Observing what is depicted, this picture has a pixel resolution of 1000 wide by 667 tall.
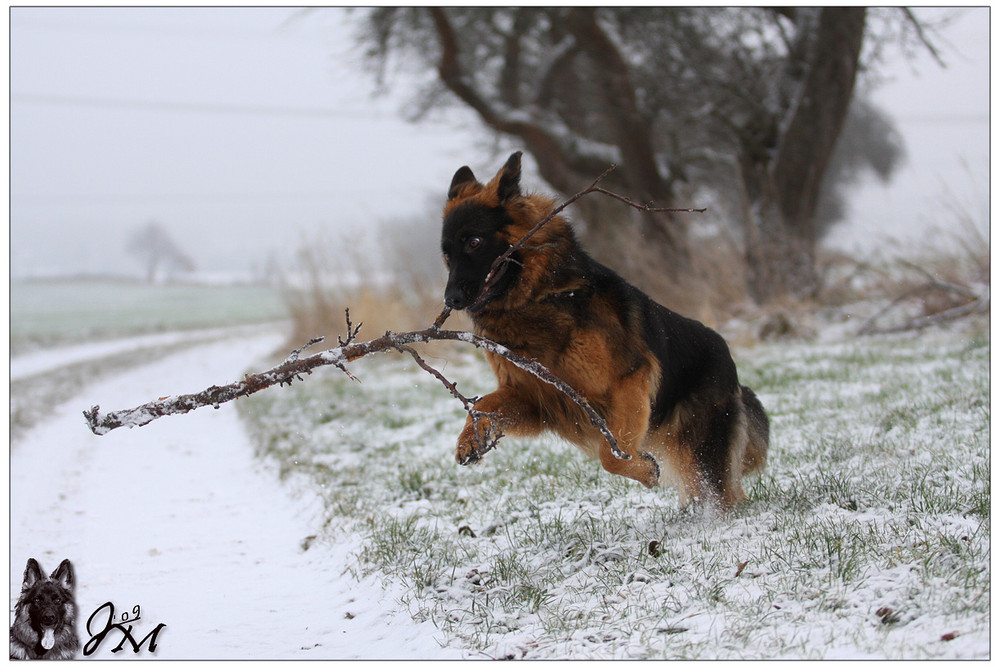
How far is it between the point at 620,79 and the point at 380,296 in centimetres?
669

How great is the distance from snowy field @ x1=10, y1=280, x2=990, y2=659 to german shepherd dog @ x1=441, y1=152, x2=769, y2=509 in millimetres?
353

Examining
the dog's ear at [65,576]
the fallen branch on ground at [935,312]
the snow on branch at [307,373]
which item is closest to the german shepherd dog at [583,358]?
the snow on branch at [307,373]

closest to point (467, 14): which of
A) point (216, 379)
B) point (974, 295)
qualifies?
point (216, 379)

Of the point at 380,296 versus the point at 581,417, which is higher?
the point at 581,417

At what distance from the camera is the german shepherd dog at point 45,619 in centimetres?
300

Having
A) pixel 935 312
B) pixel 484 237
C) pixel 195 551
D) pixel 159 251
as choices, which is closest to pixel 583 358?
pixel 484 237

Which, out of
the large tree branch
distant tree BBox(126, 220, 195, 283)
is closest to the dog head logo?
the large tree branch

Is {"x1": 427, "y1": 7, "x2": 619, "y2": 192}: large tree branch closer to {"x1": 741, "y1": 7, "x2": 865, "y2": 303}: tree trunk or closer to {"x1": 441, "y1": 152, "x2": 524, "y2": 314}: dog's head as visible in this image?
{"x1": 741, "y1": 7, "x2": 865, "y2": 303}: tree trunk

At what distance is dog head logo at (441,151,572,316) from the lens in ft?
12.3

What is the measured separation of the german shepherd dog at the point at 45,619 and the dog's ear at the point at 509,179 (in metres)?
2.69

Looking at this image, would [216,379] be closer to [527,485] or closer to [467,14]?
[527,485]

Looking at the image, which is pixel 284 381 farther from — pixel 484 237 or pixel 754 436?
pixel 754 436

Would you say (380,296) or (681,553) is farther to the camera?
(380,296)

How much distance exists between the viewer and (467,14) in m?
18.7
